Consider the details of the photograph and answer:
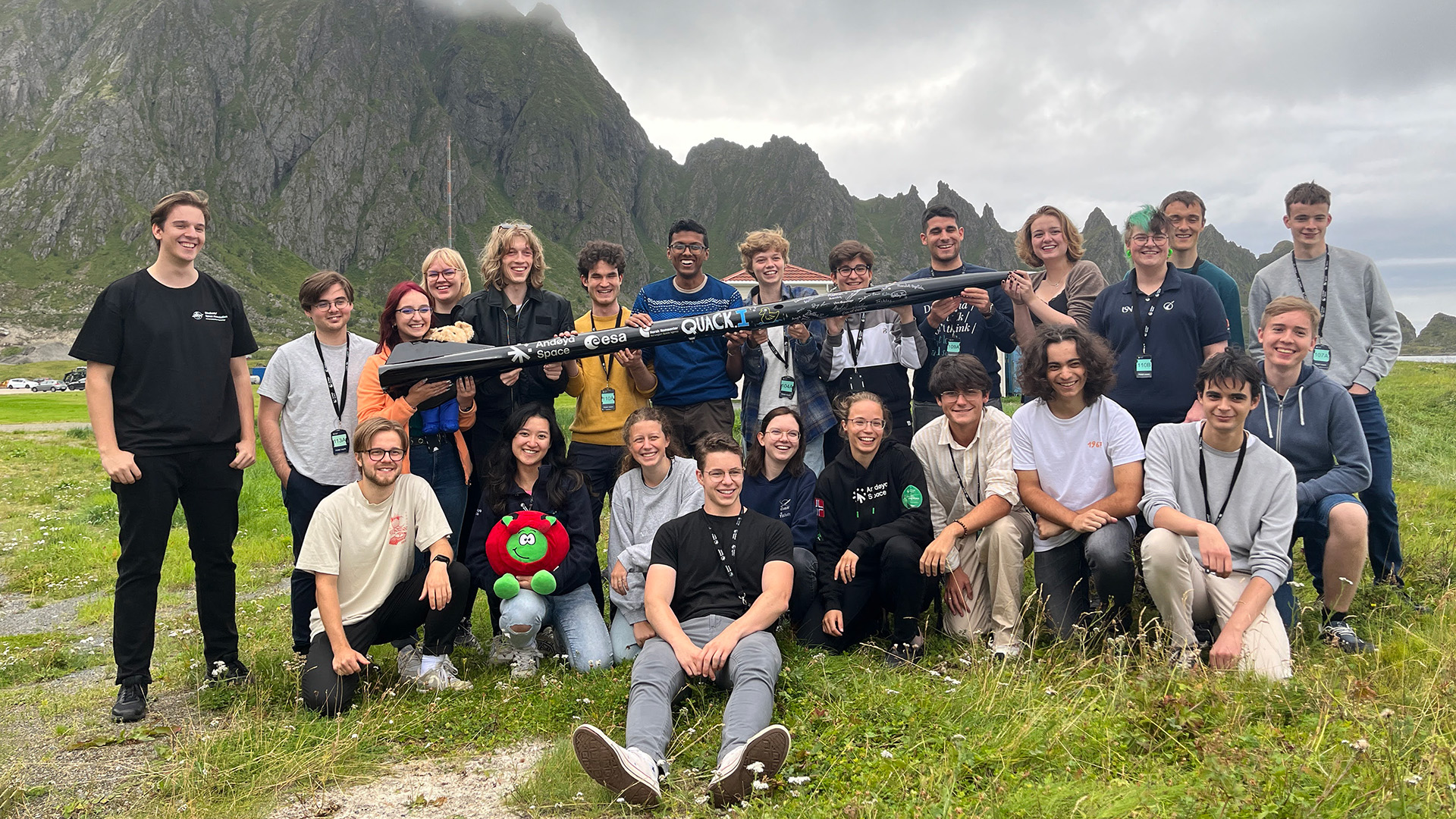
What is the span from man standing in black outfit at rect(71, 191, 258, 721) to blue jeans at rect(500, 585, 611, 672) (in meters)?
1.94

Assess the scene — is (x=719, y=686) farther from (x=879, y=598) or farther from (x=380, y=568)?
(x=380, y=568)

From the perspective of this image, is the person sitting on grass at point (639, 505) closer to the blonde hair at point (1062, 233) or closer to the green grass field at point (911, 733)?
the green grass field at point (911, 733)

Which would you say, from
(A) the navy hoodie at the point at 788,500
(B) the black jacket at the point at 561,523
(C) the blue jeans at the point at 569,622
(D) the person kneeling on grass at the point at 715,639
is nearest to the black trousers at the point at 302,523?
(B) the black jacket at the point at 561,523

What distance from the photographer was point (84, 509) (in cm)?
1301

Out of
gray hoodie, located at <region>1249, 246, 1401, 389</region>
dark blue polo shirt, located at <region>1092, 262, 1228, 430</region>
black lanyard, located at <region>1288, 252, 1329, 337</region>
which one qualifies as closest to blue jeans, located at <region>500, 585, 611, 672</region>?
dark blue polo shirt, located at <region>1092, 262, 1228, 430</region>

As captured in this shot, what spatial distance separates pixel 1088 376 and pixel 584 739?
161 inches

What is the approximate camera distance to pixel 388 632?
217 inches

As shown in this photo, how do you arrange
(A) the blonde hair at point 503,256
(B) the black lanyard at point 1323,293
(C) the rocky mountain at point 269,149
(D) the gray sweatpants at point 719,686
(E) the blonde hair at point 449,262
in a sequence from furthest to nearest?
(C) the rocky mountain at point 269,149
(E) the blonde hair at point 449,262
(B) the black lanyard at point 1323,293
(A) the blonde hair at point 503,256
(D) the gray sweatpants at point 719,686

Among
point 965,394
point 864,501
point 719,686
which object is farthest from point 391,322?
point 965,394

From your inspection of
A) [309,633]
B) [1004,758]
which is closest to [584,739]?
[1004,758]

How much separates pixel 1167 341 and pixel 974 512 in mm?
2162

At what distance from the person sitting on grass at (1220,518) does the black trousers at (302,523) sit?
224 inches

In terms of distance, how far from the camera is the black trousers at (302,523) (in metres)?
5.66

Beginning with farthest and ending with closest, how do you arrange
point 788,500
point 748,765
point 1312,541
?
point 788,500
point 1312,541
point 748,765
